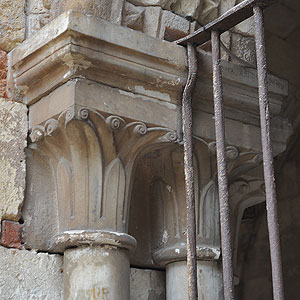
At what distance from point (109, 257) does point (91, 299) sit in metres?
0.14

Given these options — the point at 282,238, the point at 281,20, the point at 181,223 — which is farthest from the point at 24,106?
the point at 282,238

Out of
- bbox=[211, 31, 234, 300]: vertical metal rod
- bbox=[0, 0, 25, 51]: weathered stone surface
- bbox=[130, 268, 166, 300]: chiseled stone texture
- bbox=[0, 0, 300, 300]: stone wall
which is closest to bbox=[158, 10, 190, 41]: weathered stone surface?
bbox=[0, 0, 300, 300]: stone wall

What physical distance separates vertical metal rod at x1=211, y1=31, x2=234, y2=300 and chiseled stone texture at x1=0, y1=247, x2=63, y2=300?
54 centimetres

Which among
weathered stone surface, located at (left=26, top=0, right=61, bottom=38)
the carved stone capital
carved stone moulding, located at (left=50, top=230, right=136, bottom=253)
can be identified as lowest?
carved stone moulding, located at (left=50, top=230, right=136, bottom=253)

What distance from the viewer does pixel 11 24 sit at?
288cm

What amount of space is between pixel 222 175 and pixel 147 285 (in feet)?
1.72

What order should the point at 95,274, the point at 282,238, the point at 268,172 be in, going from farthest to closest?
the point at 282,238
the point at 95,274
the point at 268,172

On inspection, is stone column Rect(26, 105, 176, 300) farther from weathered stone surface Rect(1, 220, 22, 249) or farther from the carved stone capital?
weathered stone surface Rect(1, 220, 22, 249)

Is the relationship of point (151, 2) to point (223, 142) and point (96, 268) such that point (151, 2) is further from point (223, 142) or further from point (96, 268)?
point (96, 268)

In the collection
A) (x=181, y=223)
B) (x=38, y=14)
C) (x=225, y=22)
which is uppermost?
(x=38, y=14)

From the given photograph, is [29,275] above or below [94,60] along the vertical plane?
below

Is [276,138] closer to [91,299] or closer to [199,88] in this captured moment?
[199,88]

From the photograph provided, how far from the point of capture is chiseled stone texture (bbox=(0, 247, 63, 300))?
2.62 meters

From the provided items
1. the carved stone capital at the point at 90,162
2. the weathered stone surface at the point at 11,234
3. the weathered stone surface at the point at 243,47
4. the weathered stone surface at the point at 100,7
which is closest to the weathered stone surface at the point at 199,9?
the weathered stone surface at the point at 243,47
